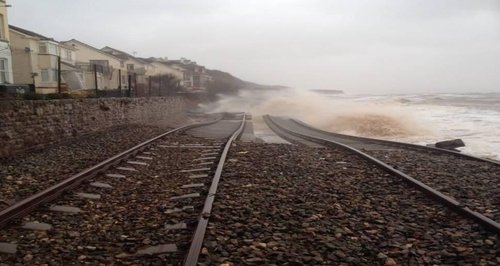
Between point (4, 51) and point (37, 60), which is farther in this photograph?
point (37, 60)

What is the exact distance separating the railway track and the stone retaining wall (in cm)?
340

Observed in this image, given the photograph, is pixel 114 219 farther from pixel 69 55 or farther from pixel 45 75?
pixel 69 55

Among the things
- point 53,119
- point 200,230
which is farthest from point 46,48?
point 200,230

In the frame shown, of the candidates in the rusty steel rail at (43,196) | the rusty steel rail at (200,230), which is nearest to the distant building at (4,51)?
the rusty steel rail at (43,196)

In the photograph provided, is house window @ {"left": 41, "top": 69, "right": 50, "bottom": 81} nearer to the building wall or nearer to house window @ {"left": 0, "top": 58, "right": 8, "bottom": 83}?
the building wall

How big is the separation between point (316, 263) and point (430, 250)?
1.22 metres

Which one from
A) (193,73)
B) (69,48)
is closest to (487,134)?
(69,48)

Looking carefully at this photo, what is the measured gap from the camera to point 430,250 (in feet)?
14.3

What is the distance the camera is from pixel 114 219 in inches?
214

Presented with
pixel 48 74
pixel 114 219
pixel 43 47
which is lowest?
pixel 114 219

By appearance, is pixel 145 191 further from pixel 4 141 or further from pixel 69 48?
pixel 69 48

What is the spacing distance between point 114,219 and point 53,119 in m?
8.42

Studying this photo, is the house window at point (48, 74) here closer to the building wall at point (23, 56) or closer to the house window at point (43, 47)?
the building wall at point (23, 56)

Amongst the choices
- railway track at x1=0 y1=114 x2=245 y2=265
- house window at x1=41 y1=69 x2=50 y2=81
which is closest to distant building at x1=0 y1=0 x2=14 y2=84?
house window at x1=41 y1=69 x2=50 y2=81
